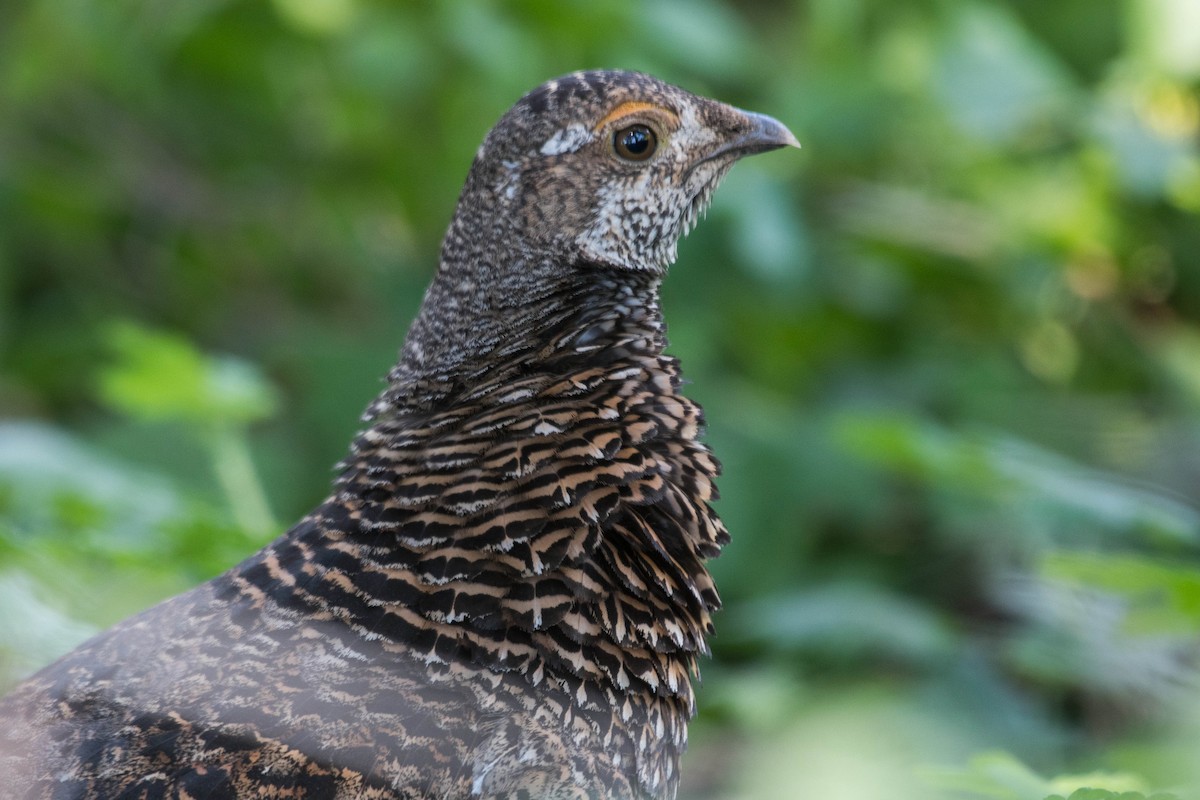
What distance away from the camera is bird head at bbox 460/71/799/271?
9.08 ft

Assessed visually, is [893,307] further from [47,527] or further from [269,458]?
[47,527]

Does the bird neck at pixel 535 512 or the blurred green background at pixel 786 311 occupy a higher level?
the blurred green background at pixel 786 311

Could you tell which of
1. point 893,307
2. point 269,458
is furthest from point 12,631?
point 893,307

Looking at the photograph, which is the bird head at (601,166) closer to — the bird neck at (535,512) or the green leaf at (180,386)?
the bird neck at (535,512)

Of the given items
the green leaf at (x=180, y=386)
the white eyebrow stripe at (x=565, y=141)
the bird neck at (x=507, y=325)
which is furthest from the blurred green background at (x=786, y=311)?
the white eyebrow stripe at (x=565, y=141)

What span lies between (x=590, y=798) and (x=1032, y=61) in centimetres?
425

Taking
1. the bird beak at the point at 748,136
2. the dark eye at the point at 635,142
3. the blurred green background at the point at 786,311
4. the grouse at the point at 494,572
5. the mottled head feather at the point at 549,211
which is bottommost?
the grouse at the point at 494,572

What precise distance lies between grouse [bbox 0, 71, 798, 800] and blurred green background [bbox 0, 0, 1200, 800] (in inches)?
44.5

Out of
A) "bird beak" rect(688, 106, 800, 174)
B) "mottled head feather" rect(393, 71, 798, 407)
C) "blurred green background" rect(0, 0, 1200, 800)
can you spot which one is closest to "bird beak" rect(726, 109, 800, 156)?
"bird beak" rect(688, 106, 800, 174)

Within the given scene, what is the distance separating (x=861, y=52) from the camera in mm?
6223

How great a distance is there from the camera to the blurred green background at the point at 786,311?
4176 mm

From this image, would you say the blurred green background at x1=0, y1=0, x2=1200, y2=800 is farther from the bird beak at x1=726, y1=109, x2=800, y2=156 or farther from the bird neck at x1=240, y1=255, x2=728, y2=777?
the bird beak at x1=726, y1=109, x2=800, y2=156

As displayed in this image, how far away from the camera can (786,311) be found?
667cm

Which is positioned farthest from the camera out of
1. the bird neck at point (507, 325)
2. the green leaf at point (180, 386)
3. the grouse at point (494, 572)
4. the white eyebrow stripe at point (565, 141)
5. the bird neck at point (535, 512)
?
the green leaf at point (180, 386)
